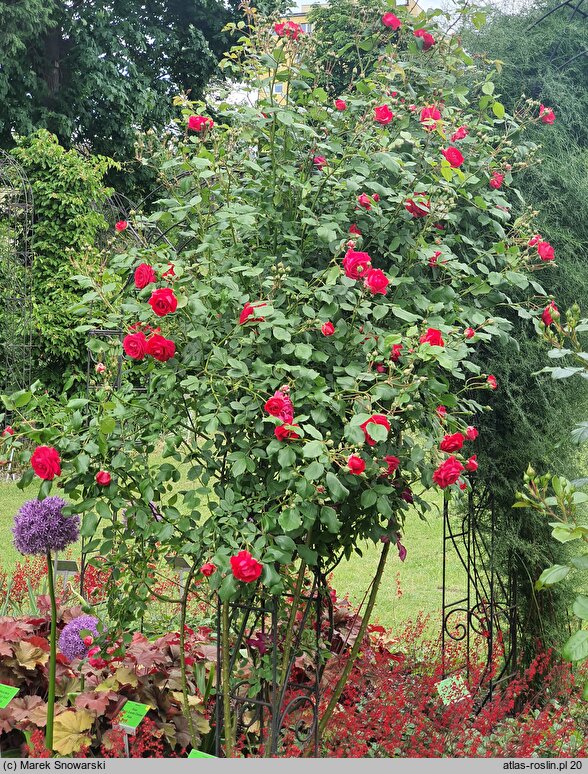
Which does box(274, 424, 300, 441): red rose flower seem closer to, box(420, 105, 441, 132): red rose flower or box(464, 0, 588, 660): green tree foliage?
box(420, 105, 441, 132): red rose flower

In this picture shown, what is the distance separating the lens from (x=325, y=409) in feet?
6.26

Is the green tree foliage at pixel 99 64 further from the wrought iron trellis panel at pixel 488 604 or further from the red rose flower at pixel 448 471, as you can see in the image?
the red rose flower at pixel 448 471

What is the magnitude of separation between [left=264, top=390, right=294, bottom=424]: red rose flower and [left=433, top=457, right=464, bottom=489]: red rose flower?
40 cm

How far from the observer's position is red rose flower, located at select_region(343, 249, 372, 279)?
72.1 inches

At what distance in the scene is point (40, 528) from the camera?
7.30 feet

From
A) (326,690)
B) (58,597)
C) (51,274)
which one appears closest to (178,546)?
(326,690)

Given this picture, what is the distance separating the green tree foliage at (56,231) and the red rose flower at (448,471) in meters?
6.73

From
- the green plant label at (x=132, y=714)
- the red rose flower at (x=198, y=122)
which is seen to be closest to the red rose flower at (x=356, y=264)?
the red rose flower at (x=198, y=122)

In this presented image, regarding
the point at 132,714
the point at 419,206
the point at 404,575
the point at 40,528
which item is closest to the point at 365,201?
the point at 419,206

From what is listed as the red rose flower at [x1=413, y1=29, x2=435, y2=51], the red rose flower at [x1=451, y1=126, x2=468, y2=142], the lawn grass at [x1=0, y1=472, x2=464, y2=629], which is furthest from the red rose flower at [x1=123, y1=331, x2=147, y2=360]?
the lawn grass at [x1=0, y1=472, x2=464, y2=629]

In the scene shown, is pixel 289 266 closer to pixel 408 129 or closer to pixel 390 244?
pixel 390 244

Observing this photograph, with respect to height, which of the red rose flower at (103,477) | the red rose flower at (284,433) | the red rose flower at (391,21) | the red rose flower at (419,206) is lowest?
the red rose flower at (103,477)

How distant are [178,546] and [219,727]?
20.7 inches

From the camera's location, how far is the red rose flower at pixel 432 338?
184cm
